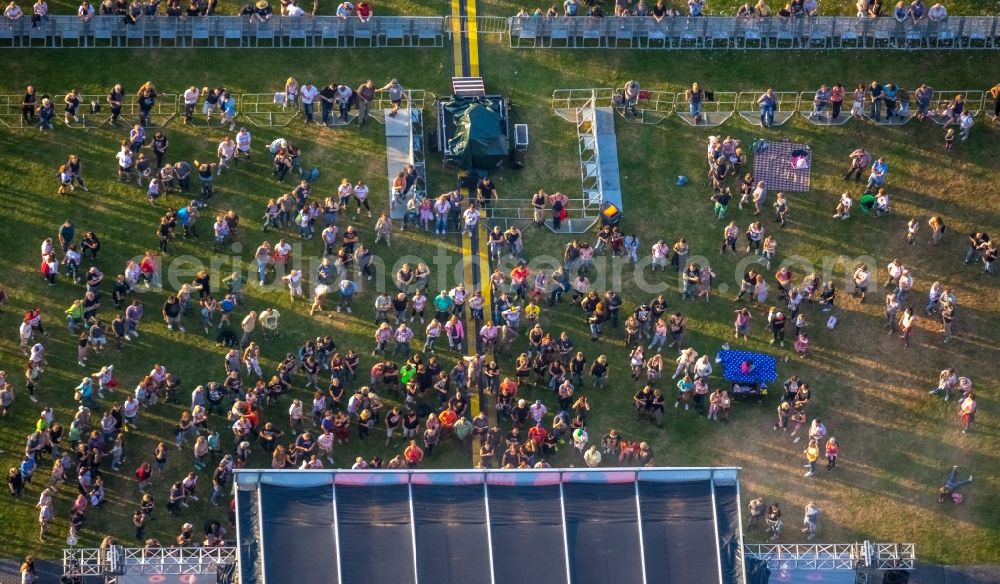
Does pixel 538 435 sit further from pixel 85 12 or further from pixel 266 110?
pixel 85 12

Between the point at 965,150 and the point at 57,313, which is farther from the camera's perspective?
the point at 965,150

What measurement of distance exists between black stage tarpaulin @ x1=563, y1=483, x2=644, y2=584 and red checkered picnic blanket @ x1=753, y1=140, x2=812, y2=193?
15469 millimetres

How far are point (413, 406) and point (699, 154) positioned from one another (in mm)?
12680

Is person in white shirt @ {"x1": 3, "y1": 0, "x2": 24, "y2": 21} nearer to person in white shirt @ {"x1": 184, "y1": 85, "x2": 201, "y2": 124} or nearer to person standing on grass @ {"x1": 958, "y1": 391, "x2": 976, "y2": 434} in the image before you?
person in white shirt @ {"x1": 184, "y1": 85, "x2": 201, "y2": 124}

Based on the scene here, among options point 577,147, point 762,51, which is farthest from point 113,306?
point 762,51

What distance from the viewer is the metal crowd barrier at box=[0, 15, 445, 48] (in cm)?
7169

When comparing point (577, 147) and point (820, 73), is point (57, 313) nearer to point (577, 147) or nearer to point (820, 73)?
point (577, 147)

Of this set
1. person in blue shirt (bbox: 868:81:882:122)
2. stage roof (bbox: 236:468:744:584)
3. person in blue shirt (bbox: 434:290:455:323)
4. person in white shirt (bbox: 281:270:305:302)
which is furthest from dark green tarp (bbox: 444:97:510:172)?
stage roof (bbox: 236:468:744:584)

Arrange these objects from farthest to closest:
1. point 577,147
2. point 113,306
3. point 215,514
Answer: point 577,147 → point 113,306 → point 215,514

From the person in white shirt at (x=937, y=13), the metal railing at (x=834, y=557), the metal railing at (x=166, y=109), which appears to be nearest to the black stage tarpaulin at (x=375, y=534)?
the metal railing at (x=834, y=557)

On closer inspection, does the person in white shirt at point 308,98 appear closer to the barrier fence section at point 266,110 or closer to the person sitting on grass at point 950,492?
the barrier fence section at point 266,110

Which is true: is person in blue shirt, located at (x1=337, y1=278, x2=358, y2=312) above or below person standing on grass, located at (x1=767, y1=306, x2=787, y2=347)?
above

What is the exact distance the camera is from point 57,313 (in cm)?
6569

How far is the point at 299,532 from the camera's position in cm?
5681
